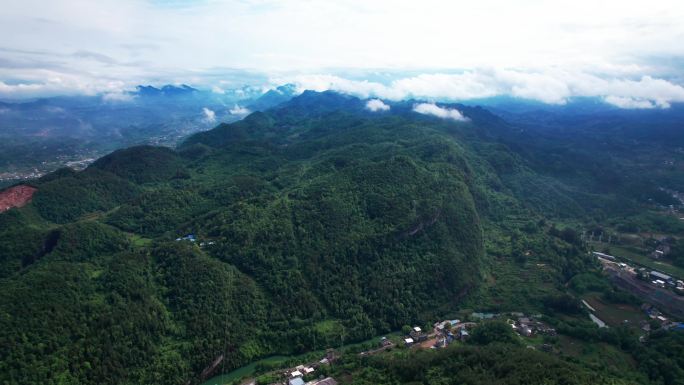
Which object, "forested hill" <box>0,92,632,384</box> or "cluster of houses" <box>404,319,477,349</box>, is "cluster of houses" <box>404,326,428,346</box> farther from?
"forested hill" <box>0,92,632,384</box>

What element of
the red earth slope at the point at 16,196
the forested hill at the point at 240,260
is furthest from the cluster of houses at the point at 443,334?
the red earth slope at the point at 16,196

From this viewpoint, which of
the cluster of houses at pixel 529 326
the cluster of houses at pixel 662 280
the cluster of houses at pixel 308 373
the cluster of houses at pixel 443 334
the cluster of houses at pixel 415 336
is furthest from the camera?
the cluster of houses at pixel 662 280

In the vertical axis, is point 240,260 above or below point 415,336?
above

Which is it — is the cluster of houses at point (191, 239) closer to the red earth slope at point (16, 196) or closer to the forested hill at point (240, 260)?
the forested hill at point (240, 260)

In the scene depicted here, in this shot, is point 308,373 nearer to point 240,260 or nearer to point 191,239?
point 240,260

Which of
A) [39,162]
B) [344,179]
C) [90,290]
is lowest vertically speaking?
[39,162]

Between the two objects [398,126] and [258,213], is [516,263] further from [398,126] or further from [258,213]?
[398,126]

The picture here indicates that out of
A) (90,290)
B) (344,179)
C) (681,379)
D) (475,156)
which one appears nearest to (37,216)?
(90,290)

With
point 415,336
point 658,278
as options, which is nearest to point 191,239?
→ point 415,336
